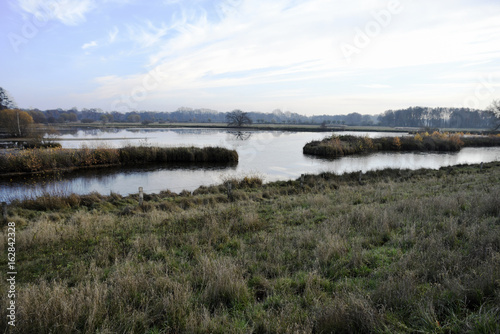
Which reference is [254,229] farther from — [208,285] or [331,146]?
[331,146]

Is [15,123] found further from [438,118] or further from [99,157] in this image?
[438,118]

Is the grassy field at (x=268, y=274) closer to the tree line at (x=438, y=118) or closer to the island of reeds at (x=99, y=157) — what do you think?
the island of reeds at (x=99, y=157)

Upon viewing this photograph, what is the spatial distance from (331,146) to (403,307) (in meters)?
41.4

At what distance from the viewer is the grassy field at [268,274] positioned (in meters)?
3.27

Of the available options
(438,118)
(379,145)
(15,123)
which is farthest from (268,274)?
(438,118)

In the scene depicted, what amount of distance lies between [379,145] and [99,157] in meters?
47.5

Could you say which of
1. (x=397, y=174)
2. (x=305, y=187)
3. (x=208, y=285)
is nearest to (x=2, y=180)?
(x=305, y=187)

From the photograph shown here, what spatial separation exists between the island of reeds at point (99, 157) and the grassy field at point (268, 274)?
20760mm

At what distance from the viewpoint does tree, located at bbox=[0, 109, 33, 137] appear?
49244mm

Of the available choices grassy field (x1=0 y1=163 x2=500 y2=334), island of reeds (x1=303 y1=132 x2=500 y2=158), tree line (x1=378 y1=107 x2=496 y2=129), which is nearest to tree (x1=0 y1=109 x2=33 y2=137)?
island of reeds (x1=303 y1=132 x2=500 y2=158)

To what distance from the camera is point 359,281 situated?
14.3 ft

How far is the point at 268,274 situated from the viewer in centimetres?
494

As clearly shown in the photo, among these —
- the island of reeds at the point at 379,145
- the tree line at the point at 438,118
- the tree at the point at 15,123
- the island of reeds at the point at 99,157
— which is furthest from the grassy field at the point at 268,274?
the tree line at the point at 438,118

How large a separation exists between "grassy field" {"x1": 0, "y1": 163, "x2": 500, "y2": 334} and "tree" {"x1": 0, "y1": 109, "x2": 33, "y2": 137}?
182 ft
